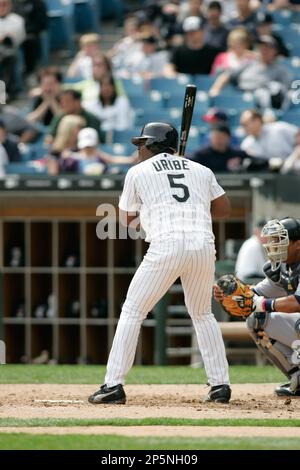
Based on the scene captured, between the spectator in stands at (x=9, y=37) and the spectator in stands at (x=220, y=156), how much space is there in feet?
12.2

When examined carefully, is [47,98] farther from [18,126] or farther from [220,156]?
[220,156]

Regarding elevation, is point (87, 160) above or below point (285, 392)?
above

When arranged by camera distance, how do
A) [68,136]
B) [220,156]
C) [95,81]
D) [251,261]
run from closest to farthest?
[251,261]
[220,156]
[68,136]
[95,81]

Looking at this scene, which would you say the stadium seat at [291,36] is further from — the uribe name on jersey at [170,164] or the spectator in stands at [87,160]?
the uribe name on jersey at [170,164]

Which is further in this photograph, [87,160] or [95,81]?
[95,81]

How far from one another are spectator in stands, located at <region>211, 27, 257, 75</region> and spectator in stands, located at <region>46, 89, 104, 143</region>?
1.80m

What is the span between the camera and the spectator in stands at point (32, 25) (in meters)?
16.2

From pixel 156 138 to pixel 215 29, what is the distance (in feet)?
27.3

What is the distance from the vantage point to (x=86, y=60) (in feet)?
51.4

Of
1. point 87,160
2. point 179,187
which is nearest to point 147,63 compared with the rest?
point 87,160

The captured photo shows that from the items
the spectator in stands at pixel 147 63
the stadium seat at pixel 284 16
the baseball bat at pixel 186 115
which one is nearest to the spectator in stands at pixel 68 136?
the spectator in stands at pixel 147 63

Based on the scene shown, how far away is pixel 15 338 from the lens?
13.9 metres

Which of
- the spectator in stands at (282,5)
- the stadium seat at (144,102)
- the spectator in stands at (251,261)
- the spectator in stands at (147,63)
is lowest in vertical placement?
the spectator in stands at (251,261)
